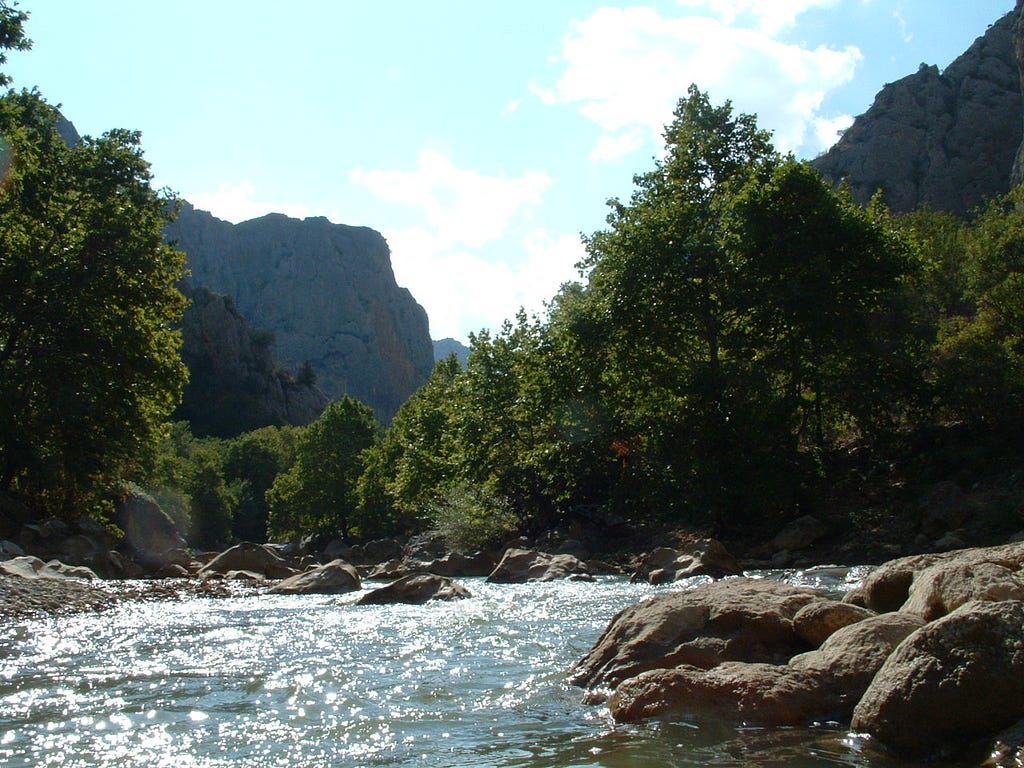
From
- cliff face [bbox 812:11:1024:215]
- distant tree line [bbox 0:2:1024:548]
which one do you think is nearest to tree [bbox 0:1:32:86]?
distant tree line [bbox 0:2:1024:548]

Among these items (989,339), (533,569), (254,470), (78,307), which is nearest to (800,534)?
(533,569)

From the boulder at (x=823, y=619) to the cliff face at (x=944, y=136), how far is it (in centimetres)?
7551

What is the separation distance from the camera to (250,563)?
25484mm

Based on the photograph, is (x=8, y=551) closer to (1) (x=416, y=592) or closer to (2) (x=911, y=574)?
(1) (x=416, y=592)

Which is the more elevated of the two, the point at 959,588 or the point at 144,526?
the point at 959,588

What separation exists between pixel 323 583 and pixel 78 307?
1177 cm

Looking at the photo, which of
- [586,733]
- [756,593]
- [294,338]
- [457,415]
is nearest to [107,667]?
[586,733]

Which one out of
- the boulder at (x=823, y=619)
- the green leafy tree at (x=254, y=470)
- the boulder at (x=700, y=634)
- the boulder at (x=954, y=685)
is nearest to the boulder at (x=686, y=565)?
the boulder at (x=700, y=634)

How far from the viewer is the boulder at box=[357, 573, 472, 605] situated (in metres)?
16.0

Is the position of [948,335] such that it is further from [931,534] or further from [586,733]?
[586,733]

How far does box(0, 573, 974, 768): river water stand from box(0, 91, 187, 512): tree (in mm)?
13234

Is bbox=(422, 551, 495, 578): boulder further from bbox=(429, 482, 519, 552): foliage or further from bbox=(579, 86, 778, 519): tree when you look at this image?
bbox=(429, 482, 519, 552): foliage

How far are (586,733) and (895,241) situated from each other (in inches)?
941

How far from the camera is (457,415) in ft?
123
